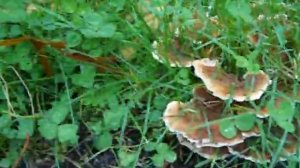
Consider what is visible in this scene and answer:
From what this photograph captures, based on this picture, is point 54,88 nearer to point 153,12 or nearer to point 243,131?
point 153,12


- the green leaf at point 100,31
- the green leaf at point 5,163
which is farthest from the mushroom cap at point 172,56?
the green leaf at point 5,163

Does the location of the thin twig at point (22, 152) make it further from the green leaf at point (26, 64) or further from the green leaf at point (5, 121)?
the green leaf at point (26, 64)

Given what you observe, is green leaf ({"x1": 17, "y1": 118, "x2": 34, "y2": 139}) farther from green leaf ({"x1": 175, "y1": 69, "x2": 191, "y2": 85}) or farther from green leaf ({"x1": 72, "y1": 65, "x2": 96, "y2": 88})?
green leaf ({"x1": 175, "y1": 69, "x2": 191, "y2": 85})

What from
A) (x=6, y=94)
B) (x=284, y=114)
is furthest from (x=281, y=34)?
(x=6, y=94)

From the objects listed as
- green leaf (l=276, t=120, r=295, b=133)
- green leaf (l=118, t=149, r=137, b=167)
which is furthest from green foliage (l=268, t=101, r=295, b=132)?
green leaf (l=118, t=149, r=137, b=167)

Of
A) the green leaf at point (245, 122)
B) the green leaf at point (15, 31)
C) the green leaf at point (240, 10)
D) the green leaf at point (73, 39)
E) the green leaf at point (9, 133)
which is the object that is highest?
the green leaf at point (240, 10)
